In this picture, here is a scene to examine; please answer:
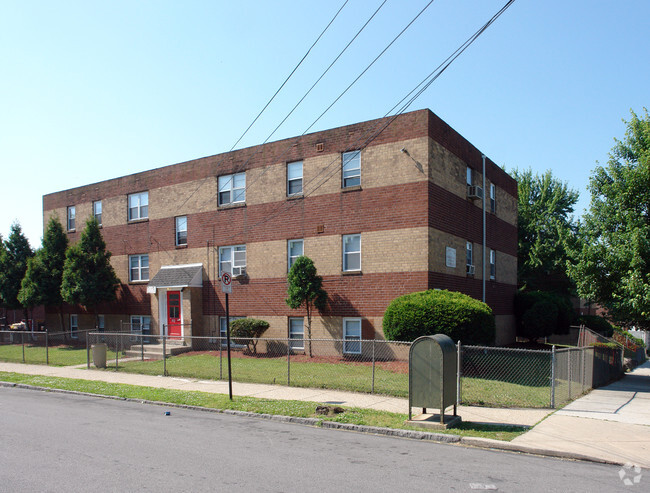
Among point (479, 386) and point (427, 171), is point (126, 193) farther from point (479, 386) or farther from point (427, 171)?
point (479, 386)

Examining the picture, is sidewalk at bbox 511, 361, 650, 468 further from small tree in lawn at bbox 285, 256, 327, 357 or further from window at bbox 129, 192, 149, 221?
window at bbox 129, 192, 149, 221

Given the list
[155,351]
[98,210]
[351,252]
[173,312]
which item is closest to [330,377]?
[351,252]

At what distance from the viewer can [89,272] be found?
26562 millimetres

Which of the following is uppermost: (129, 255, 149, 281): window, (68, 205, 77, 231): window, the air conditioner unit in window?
the air conditioner unit in window

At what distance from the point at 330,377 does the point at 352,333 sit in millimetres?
4656

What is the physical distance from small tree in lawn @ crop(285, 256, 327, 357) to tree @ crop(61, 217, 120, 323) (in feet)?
38.8

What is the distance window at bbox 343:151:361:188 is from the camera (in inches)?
784

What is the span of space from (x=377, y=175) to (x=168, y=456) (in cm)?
1371

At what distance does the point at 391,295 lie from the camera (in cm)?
1870

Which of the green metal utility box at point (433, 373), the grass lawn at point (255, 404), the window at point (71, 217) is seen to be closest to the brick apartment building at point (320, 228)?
the window at point (71, 217)

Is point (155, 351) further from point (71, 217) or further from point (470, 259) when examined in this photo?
point (470, 259)

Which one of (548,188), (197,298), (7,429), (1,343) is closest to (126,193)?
(197,298)

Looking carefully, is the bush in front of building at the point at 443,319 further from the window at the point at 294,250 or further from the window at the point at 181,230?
the window at the point at 181,230

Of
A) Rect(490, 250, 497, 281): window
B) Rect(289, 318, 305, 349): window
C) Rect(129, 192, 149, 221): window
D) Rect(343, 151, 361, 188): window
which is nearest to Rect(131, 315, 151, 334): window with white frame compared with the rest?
Rect(129, 192, 149, 221): window
